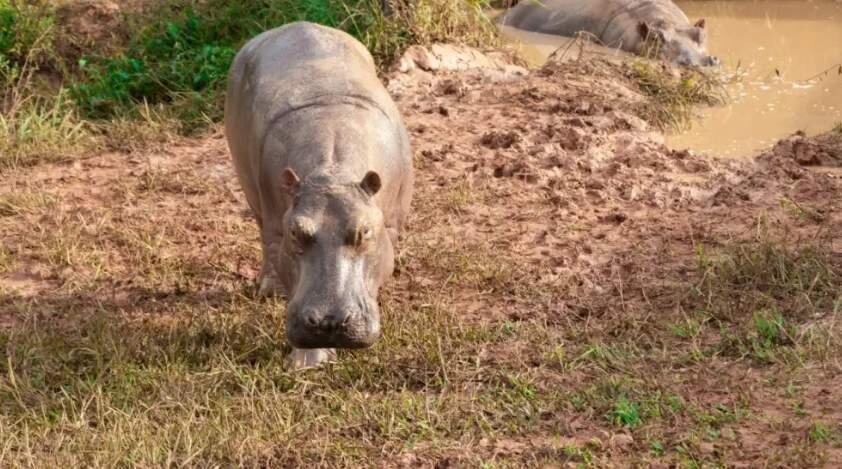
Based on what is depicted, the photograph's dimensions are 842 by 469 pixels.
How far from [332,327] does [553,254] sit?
2211 millimetres

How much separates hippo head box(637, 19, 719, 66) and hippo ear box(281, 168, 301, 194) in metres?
5.86

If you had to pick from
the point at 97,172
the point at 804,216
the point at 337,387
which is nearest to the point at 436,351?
the point at 337,387

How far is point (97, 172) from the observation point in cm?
748

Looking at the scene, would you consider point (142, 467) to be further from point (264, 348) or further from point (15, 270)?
point (15, 270)

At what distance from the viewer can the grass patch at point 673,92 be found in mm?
8336

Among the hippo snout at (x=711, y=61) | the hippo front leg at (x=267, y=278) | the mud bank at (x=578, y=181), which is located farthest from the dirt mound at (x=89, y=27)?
the hippo snout at (x=711, y=61)

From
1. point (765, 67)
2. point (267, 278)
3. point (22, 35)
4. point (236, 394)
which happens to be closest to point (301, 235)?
point (236, 394)

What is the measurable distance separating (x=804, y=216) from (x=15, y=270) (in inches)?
162

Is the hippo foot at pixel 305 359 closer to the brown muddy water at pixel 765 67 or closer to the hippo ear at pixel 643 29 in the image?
the brown muddy water at pixel 765 67

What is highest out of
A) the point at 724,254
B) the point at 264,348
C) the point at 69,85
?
the point at 724,254

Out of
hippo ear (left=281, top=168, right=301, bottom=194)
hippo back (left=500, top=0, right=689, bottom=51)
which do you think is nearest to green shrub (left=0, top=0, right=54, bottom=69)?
hippo back (left=500, top=0, right=689, bottom=51)

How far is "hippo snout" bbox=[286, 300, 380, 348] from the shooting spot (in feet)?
13.6

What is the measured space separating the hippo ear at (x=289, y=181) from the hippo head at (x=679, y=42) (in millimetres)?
5865

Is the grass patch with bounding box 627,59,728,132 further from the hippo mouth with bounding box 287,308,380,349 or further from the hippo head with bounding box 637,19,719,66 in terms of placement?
the hippo mouth with bounding box 287,308,380,349
